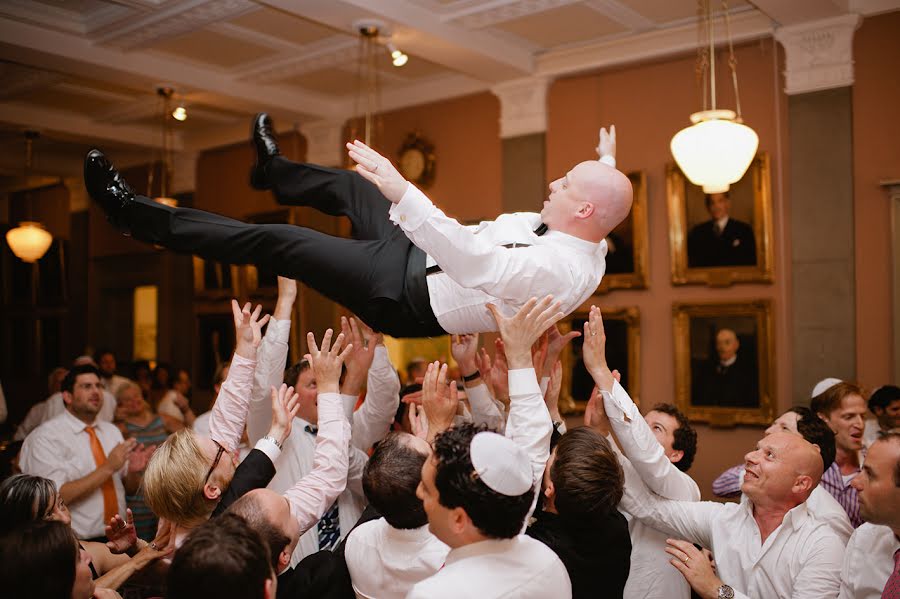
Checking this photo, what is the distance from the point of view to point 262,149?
11.3 feet

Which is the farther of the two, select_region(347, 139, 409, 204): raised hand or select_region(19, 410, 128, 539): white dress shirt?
select_region(19, 410, 128, 539): white dress shirt

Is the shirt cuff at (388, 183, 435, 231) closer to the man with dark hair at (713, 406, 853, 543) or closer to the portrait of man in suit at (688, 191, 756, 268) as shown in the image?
the man with dark hair at (713, 406, 853, 543)

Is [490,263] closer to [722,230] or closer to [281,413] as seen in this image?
[281,413]

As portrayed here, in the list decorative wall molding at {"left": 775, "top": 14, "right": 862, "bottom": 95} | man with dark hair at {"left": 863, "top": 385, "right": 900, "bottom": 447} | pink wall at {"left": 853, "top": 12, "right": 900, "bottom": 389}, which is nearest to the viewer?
man with dark hair at {"left": 863, "top": 385, "right": 900, "bottom": 447}

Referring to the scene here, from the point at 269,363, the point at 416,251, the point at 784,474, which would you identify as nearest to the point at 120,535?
the point at 269,363

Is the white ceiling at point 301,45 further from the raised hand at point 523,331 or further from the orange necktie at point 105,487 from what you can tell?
the raised hand at point 523,331

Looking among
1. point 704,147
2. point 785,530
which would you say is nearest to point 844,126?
point 704,147

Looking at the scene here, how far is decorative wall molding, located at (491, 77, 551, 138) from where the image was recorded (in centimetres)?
767

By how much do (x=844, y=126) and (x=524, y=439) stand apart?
493cm

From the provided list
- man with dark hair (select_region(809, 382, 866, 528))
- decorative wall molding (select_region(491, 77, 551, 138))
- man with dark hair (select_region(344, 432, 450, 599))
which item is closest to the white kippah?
man with dark hair (select_region(344, 432, 450, 599))

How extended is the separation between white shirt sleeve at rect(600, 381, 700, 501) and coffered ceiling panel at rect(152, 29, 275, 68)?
577 cm

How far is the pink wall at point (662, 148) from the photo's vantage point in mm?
6445

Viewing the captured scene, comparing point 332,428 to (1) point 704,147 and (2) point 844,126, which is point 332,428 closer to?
(1) point 704,147

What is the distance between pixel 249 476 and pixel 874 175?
17.3 ft
